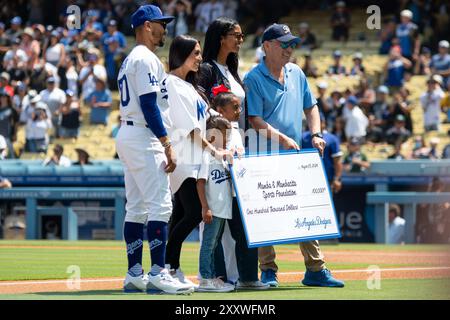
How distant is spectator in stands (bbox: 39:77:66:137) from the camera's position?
24.4 m

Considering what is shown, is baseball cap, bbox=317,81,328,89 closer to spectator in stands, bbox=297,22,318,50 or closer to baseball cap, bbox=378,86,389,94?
baseball cap, bbox=378,86,389,94

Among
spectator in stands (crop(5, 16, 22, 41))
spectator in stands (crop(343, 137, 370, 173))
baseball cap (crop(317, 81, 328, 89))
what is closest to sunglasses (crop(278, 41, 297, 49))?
Result: spectator in stands (crop(343, 137, 370, 173))

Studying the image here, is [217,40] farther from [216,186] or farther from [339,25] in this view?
[339,25]

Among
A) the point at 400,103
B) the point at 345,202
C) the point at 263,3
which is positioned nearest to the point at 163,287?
the point at 345,202

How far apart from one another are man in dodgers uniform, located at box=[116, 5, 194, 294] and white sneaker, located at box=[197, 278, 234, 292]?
0.32 metres

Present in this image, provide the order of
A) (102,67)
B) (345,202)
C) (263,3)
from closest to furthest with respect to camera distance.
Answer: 1. (345,202)
2. (102,67)
3. (263,3)

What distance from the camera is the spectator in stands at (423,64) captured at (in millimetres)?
24188

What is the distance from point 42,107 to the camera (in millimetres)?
23672

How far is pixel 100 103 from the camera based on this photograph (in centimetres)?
2481

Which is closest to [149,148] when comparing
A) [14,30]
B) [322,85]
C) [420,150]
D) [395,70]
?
[420,150]

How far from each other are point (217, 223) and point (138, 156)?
86cm

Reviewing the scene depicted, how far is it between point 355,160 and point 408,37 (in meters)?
5.43

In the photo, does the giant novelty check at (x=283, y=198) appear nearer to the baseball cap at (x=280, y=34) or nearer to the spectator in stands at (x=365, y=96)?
the baseball cap at (x=280, y=34)

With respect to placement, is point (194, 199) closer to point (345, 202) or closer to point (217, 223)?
point (217, 223)
